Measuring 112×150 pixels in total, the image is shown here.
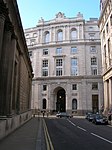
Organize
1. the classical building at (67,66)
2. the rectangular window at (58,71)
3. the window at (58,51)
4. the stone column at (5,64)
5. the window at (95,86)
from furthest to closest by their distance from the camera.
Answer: the window at (58,51)
the rectangular window at (58,71)
the classical building at (67,66)
the window at (95,86)
the stone column at (5,64)

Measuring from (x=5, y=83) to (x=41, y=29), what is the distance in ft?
208

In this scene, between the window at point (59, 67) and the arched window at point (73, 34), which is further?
the arched window at point (73, 34)

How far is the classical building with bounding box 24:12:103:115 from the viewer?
67938 millimetres

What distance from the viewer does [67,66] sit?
71.4 m

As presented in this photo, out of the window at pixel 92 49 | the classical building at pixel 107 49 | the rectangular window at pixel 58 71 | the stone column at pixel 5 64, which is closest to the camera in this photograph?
the stone column at pixel 5 64

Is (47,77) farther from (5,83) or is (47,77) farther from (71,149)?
(71,149)

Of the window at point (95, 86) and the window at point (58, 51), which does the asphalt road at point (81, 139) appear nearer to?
the window at point (95, 86)

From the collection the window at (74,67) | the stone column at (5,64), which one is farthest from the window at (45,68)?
the stone column at (5,64)

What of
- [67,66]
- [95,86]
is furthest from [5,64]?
[67,66]

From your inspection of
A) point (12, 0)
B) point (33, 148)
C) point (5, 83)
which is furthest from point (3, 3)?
point (33, 148)

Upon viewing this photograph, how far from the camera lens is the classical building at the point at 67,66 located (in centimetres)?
6794

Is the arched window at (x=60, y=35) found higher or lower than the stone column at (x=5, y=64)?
higher

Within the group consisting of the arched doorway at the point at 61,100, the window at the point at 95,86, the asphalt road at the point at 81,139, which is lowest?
the asphalt road at the point at 81,139

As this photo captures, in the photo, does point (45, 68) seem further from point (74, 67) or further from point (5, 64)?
point (5, 64)
